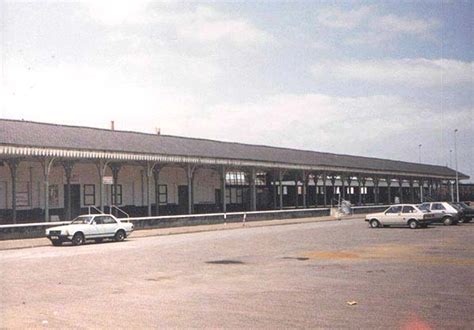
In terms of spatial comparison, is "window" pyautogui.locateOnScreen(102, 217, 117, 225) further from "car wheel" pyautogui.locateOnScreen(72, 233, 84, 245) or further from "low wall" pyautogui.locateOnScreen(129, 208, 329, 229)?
"low wall" pyautogui.locateOnScreen(129, 208, 329, 229)

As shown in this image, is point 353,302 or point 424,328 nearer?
point 424,328

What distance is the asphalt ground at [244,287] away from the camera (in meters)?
9.38

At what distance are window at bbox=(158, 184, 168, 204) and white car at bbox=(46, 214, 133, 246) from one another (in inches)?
612

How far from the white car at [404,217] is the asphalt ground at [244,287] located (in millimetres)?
10166

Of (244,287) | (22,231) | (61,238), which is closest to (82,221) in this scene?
(61,238)

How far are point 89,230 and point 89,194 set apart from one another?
12.8m

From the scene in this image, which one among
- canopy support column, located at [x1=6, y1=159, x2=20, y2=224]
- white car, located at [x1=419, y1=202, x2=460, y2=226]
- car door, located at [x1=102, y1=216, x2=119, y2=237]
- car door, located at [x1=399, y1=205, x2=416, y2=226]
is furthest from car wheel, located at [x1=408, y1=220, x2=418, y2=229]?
canopy support column, located at [x1=6, y1=159, x2=20, y2=224]

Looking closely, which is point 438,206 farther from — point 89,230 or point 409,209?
point 89,230

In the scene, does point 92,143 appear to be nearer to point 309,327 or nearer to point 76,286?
point 76,286

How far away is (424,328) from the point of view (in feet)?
27.9

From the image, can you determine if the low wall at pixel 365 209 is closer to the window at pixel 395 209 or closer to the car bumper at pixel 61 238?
the window at pixel 395 209

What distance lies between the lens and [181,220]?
37.4 metres

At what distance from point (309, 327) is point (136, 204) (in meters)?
34.8

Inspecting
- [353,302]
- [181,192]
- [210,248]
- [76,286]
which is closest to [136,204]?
[181,192]
